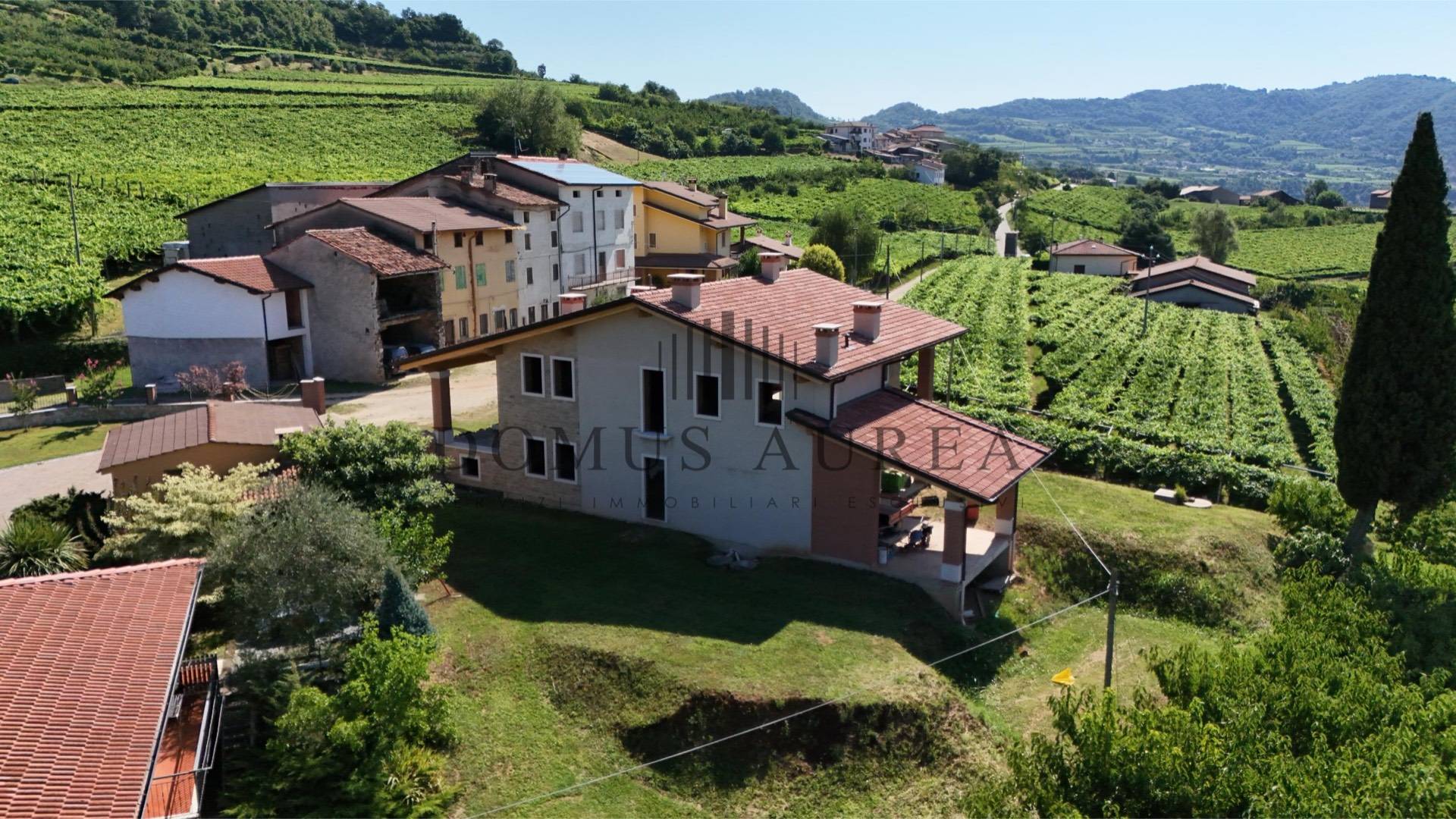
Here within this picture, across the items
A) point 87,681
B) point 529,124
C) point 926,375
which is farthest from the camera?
point 529,124

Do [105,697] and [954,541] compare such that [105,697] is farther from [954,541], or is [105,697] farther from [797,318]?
[797,318]

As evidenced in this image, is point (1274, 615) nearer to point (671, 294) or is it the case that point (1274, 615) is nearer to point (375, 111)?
point (671, 294)

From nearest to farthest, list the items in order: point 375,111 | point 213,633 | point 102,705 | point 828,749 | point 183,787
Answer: point 102,705, point 183,787, point 828,749, point 213,633, point 375,111

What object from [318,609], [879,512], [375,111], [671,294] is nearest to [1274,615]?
[879,512]

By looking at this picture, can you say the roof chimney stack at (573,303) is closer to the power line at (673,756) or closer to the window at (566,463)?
the window at (566,463)

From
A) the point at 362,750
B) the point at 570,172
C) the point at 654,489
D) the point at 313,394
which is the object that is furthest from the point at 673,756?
the point at 570,172

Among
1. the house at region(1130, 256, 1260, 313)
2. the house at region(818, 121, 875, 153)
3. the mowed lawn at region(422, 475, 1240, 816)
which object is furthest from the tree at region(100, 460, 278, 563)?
the house at region(818, 121, 875, 153)

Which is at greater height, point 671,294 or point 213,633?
point 671,294
